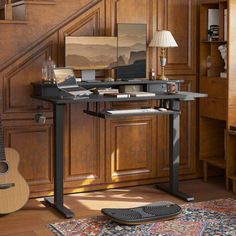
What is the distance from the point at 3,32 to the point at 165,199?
80.3 inches

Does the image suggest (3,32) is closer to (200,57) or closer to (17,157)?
(17,157)

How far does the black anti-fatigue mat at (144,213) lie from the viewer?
4405mm

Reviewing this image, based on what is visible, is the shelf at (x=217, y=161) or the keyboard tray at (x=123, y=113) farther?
the shelf at (x=217, y=161)

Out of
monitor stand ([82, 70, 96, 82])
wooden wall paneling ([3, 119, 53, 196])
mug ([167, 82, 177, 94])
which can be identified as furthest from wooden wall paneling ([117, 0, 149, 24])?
wooden wall paneling ([3, 119, 53, 196])

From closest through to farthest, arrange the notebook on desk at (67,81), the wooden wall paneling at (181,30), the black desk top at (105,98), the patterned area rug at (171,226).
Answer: the patterned area rug at (171,226) → the black desk top at (105,98) → the notebook on desk at (67,81) → the wooden wall paneling at (181,30)

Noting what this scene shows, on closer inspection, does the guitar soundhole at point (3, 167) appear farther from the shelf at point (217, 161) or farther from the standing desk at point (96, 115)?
the shelf at point (217, 161)

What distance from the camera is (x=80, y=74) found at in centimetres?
526

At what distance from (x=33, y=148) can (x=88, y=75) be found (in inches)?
32.4

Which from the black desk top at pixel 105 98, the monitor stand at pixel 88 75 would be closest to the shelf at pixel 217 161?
the black desk top at pixel 105 98

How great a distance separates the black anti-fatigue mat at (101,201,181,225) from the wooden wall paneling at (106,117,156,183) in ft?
2.66

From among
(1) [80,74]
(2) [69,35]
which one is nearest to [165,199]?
(1) [80,74]

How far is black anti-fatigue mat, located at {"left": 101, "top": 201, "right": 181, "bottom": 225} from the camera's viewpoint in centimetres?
441

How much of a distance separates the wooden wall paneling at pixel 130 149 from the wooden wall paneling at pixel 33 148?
587 mm

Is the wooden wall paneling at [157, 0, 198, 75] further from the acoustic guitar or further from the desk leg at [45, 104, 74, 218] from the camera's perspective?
the acoustic guitar
